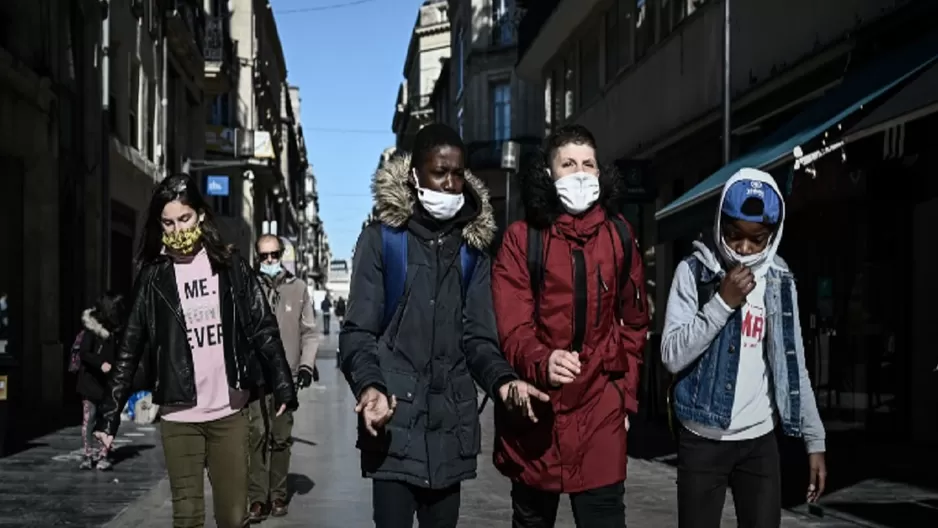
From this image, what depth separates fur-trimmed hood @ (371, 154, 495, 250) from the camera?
4203 millimetres

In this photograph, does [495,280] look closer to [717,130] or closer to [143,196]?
[717,130]

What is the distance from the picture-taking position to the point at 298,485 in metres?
9.77

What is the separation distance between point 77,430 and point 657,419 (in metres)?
7.19

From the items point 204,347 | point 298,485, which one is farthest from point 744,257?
point 298,485

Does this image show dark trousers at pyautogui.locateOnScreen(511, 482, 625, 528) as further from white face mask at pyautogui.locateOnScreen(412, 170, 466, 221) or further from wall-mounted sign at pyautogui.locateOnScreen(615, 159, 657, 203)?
wall-mounted sign at pyautogui.locateOnScreen(615, 159, 657, 203)

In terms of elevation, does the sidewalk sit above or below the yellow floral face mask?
below

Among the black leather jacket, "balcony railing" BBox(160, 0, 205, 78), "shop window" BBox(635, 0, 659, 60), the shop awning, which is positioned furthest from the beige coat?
"balcony railing" BBox(160, 0, 205, 78)

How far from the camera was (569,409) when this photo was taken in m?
4.25

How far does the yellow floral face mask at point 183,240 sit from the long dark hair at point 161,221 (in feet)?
0.16

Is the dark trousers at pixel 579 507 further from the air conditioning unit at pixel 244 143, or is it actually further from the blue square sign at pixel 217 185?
the air conditioning unit at pixel 244 143

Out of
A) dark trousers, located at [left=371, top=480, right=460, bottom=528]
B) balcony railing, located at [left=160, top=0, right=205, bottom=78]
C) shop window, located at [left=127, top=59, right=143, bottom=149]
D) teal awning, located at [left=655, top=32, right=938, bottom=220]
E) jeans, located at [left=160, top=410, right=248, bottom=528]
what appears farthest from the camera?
balcony railing, located at [left=160, top=0, right=205, bottom=78]

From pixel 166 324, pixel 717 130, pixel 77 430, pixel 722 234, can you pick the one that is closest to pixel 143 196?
pixel 77 430

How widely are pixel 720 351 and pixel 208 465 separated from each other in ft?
7.69

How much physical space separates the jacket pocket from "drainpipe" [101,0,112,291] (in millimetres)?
16902
